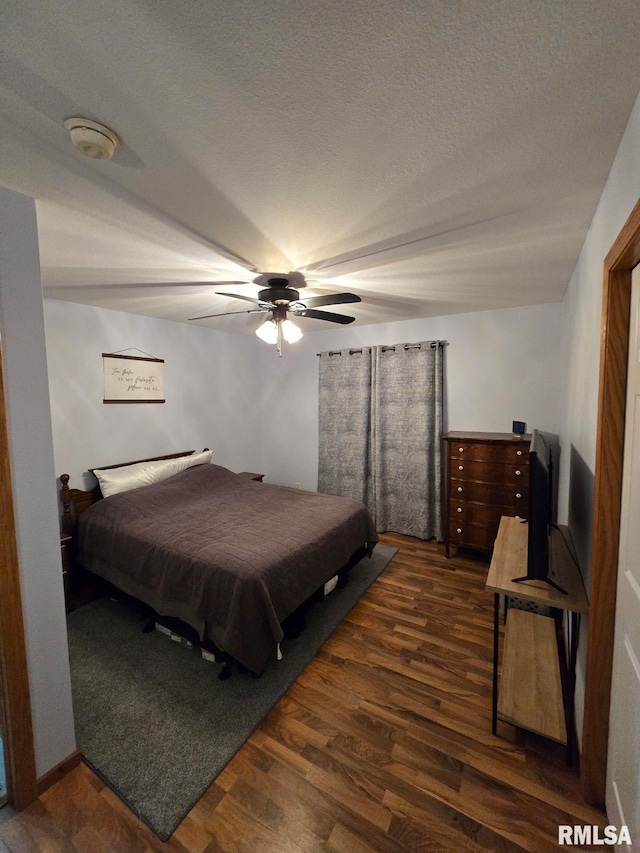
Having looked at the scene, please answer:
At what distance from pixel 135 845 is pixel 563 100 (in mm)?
2764

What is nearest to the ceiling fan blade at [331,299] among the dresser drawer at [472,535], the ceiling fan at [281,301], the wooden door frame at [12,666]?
the ceiling fan at [281,301]

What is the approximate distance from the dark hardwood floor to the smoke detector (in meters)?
2.36

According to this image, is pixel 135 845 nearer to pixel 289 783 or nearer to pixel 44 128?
pixel 289 783

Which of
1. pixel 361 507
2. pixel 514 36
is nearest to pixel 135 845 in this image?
pixel 361 507

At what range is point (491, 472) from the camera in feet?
10.3

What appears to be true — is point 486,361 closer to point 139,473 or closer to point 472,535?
point 472,535

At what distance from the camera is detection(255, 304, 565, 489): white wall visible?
324cm

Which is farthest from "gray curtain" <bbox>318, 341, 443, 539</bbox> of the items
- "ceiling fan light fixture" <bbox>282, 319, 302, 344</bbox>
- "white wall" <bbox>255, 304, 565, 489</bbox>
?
"ceiling fan light fixture" <bbox>282, 319, 302, 344</bbox>

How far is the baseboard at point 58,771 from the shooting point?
1.41 m

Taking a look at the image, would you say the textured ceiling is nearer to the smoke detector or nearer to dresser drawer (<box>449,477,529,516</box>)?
the smoke detector

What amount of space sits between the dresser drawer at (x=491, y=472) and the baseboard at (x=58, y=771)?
311 cm

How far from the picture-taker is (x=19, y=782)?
4.43 feet

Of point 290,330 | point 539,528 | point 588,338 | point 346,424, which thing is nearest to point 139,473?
point 290,330

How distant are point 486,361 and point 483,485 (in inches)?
50.7
